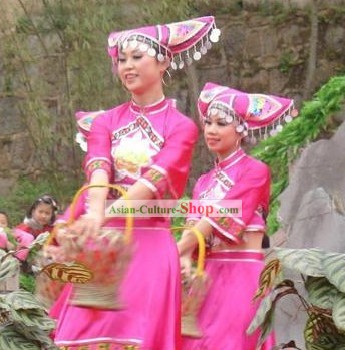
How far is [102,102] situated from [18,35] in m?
1.06

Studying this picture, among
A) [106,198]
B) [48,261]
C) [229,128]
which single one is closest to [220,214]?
[229,128]

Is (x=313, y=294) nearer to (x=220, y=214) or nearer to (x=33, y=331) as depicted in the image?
(x=33, y=331)

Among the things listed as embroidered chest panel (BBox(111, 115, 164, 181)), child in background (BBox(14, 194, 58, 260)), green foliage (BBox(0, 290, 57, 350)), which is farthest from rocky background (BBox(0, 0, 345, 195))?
green foliage (BBox(0, 290, 57, 350))

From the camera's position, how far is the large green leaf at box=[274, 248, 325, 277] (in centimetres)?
266

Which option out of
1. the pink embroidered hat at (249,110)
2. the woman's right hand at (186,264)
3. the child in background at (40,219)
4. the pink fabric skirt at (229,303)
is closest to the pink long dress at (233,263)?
the pink fabric skirt at (229,303)

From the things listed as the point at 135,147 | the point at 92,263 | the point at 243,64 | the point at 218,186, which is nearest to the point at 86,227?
the point at 92,263

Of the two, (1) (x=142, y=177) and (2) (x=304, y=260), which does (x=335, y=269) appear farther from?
(1) (x=142, y=177)

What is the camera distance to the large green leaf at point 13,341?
288 centimetres

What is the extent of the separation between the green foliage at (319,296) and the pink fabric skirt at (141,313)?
805 mm

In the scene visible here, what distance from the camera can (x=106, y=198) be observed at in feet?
12.0

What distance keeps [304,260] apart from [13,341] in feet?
A: 2.48

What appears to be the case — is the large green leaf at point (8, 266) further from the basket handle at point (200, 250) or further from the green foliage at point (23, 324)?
the basket handle at point (200, 250)

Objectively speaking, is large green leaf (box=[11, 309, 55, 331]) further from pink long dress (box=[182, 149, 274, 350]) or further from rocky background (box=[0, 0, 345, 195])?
rocky background (box=[0, 0, 345, 195])

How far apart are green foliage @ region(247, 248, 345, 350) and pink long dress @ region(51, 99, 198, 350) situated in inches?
32.2
